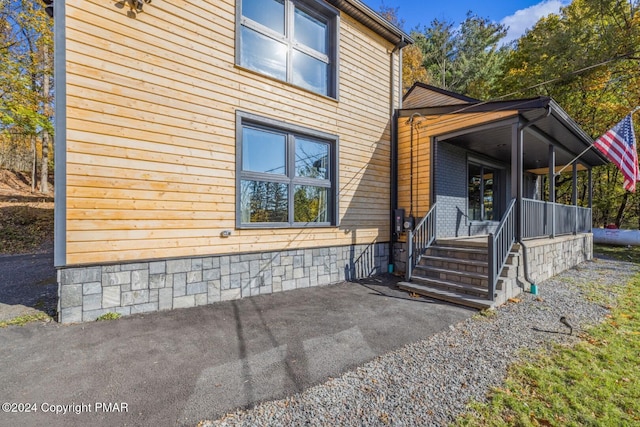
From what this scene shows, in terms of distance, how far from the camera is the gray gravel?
1956 millimetres

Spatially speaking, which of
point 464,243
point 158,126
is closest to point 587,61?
point 464,243

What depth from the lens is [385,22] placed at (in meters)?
6.63

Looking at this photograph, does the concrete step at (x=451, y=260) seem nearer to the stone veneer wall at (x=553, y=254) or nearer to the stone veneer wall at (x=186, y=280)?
the stone veneer wall at (x=553, y=254)

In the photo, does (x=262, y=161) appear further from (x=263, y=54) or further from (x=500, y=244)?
(x=500, y=244)

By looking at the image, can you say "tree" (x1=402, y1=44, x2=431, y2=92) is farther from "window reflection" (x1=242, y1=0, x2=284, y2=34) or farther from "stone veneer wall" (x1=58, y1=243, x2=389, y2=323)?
"stone veneer wall" (x1=58, y1=243, x2=389, y2=323)

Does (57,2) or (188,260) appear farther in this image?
(188,260)

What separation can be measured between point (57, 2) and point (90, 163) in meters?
1.96

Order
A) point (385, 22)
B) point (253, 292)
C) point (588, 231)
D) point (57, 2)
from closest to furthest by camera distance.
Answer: point (57, 2)
point (253, 292)
point (385, 22)
point (588, 231)

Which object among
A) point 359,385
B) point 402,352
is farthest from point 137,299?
point 402,352

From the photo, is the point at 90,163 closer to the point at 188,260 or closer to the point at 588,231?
the point at 188,260

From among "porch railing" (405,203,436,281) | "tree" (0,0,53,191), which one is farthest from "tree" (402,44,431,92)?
"tree" (0,0,53,191)

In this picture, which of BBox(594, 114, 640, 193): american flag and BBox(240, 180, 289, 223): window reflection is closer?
BBox(240, 180, 289, 223): window reflection

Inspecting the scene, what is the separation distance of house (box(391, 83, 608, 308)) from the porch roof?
0.07 ft

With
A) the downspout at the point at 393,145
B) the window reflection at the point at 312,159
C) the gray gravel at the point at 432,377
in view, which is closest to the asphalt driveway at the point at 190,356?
the gray gravel at the point at 432,377
